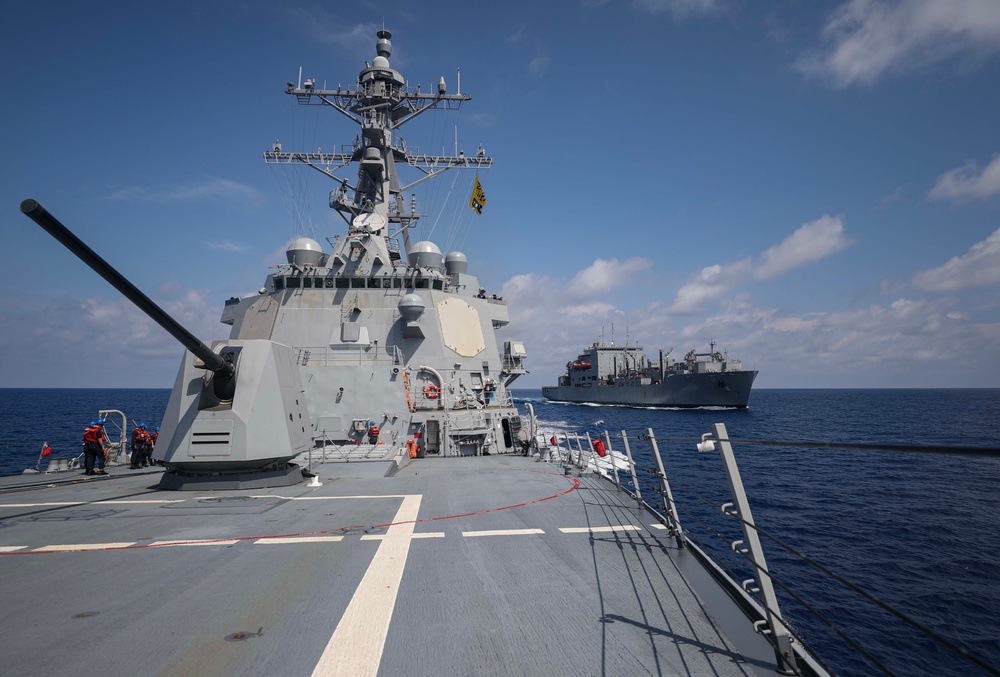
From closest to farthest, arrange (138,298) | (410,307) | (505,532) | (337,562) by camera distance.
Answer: (337,562) < (505,532) < (138,298) < (410,307)

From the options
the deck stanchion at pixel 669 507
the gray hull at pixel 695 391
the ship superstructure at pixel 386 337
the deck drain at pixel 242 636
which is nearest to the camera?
the deck drain at pixel 242 636

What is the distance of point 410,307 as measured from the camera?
49.0 ft

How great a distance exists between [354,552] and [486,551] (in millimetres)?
1099

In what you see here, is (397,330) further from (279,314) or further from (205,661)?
(205,661)

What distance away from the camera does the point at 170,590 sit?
360 cm

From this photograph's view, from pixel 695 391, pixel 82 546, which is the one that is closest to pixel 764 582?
pixel 82 546

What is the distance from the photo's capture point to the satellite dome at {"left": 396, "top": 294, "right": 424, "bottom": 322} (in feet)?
49.1

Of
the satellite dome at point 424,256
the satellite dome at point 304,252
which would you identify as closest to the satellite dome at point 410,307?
the satellite dome at point 424,256

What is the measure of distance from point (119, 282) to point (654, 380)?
6605cm

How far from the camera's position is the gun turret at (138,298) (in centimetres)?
426

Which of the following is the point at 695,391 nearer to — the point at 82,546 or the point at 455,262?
the point at 455,262

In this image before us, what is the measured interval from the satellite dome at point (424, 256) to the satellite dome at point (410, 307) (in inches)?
118

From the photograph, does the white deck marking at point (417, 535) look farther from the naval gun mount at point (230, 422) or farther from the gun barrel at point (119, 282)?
the gun barrel at point (119, 282)

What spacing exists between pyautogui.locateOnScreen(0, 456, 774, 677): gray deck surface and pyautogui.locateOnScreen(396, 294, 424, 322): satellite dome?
903 cm
